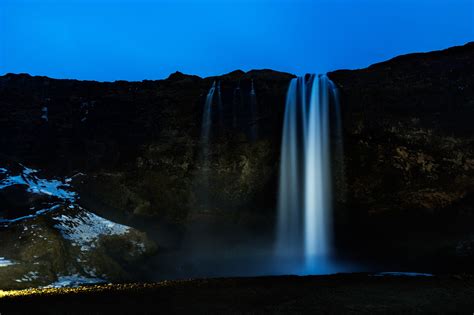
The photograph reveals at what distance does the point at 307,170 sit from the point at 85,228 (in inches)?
437

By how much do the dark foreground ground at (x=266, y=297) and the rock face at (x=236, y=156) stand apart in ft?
20.7

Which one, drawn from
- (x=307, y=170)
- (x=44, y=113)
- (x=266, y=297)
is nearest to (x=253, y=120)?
(x=307, y=170)

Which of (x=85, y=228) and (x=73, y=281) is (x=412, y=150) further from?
(x=73, y=281)

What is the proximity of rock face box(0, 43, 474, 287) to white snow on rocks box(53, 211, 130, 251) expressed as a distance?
0.14 m

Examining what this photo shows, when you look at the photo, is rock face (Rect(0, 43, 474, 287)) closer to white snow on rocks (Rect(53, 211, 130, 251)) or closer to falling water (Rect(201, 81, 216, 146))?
white snow on rocks (Rect(53, 211, 130, 251))

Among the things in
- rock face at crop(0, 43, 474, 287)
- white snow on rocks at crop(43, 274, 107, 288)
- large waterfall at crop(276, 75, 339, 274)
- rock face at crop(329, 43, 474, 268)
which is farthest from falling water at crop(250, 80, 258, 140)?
white snow on rocks at crop(43, 274, 107, 288)

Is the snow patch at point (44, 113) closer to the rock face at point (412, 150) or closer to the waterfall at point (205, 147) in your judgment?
the waterfall at point (205, 147)

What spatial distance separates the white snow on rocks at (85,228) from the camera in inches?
728

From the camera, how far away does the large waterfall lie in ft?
72.4

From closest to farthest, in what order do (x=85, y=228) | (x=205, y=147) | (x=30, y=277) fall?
(x=30, y=277) → (x=85, y=228) → (x=205, y=147)

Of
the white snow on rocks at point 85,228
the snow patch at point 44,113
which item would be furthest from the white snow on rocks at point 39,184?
the snow patch at point 44,113

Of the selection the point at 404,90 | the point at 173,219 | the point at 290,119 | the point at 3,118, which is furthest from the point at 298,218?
the point at 3,118

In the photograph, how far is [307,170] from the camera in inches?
885

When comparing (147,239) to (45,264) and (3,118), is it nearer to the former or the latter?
(45,264)
